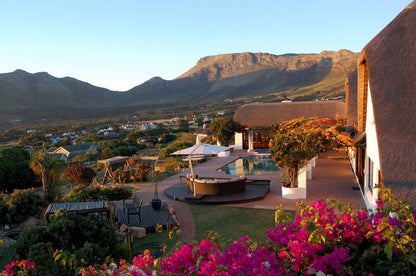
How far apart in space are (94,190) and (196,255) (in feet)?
34.9

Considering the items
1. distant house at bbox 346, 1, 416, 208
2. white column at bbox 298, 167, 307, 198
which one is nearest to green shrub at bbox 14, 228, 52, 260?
distant house at bbox 346, 1, 416, 208

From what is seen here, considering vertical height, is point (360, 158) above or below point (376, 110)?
below

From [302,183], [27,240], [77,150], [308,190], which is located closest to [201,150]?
[302,183]

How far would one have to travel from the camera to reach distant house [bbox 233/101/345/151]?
1049 inches

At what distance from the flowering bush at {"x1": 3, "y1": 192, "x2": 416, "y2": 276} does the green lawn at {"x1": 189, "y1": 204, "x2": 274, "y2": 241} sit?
5.28 meters

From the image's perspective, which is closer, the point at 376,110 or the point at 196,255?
the point at 196,255

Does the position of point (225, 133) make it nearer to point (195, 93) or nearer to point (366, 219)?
point (366, 219)

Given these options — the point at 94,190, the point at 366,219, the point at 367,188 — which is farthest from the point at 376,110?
the point at 94,190

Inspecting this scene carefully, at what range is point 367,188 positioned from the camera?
10961 mm

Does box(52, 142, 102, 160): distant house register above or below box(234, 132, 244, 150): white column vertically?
below

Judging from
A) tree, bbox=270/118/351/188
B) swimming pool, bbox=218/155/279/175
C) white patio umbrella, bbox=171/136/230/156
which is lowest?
swimming pool, bbox=218/155/279/175

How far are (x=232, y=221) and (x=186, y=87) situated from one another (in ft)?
485

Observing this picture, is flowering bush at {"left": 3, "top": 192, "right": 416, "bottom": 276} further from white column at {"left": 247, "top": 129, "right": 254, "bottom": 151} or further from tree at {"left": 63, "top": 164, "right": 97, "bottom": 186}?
white column at {"left": 247, "top": 129, "right": 254, "bottom": 151}

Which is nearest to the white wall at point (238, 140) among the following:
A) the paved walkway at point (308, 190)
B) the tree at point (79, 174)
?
the paved walkway at point (308, 190)
